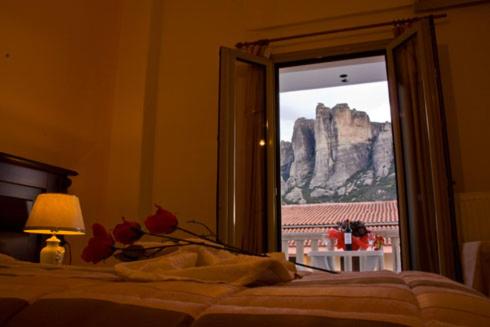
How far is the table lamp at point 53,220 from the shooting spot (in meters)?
2.39

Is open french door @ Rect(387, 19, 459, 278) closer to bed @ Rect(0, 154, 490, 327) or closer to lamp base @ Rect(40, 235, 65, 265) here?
lamp base @ Rect(40, 235, 65, 265)

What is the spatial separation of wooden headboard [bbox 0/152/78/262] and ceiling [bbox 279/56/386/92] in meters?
2.08

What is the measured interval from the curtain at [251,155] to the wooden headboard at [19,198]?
1303 millimetres

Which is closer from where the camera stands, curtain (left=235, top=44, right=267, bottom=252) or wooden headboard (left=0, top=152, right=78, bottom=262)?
wooden headboard (left=0, top=152, right=78, bottom=262)

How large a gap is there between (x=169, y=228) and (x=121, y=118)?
2807 mm

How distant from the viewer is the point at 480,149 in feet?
10.2

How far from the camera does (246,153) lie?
11.5 ft

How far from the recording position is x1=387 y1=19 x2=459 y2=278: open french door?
2867mm

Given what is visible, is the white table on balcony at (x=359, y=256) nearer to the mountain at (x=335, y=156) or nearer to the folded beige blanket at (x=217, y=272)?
the mountain at (x=335, y=156)

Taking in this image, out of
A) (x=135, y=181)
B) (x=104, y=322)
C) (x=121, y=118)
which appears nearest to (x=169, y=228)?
(x=104, y=322)

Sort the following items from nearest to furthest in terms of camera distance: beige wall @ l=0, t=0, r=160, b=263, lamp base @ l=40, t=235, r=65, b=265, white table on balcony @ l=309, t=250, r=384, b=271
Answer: lamp base @ l=40, t=235, r=65, b=265 < beige wall @ l=0, t=0, r=160, b=263 < white table on balcony @ l=309, t=250, r=384, b=271

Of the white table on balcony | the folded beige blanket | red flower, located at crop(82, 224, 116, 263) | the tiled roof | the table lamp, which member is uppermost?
the tiled roof

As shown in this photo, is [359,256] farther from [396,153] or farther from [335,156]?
[396,153]

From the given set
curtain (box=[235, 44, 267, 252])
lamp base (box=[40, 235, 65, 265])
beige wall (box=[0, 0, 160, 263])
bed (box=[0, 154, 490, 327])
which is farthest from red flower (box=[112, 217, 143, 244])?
curtain (box=[235, 44, 267, 252])
